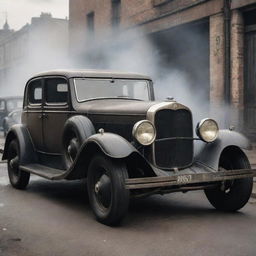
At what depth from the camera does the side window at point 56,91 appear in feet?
22.0

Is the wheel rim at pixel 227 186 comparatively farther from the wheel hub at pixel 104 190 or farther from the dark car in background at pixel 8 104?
the dark car in background at pixel 8 104

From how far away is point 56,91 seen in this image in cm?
690

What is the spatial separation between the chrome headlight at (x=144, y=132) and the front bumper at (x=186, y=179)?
1.56 feet

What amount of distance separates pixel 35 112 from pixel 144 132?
252 cm

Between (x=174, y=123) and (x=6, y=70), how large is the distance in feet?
138

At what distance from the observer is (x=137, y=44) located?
17469 millimetres

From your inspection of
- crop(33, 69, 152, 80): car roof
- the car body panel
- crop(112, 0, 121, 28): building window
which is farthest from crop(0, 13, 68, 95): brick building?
crop(33, 69, 152, 80): car roof

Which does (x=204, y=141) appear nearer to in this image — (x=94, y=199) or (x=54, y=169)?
(x=94, y=199)

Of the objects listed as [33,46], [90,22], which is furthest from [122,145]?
[33,46]

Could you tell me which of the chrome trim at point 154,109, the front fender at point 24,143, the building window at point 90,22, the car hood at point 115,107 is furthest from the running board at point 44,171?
the building window at point 90,22

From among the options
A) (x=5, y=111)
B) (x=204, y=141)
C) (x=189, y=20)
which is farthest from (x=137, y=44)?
(x=204, y=141)

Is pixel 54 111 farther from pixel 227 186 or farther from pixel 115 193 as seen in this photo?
pixel 227 186

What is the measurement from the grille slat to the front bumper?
31cm

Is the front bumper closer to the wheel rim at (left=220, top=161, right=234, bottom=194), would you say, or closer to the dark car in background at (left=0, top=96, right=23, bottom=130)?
the wheel rim at (left=220, top=161, right=234, bottom=194)
